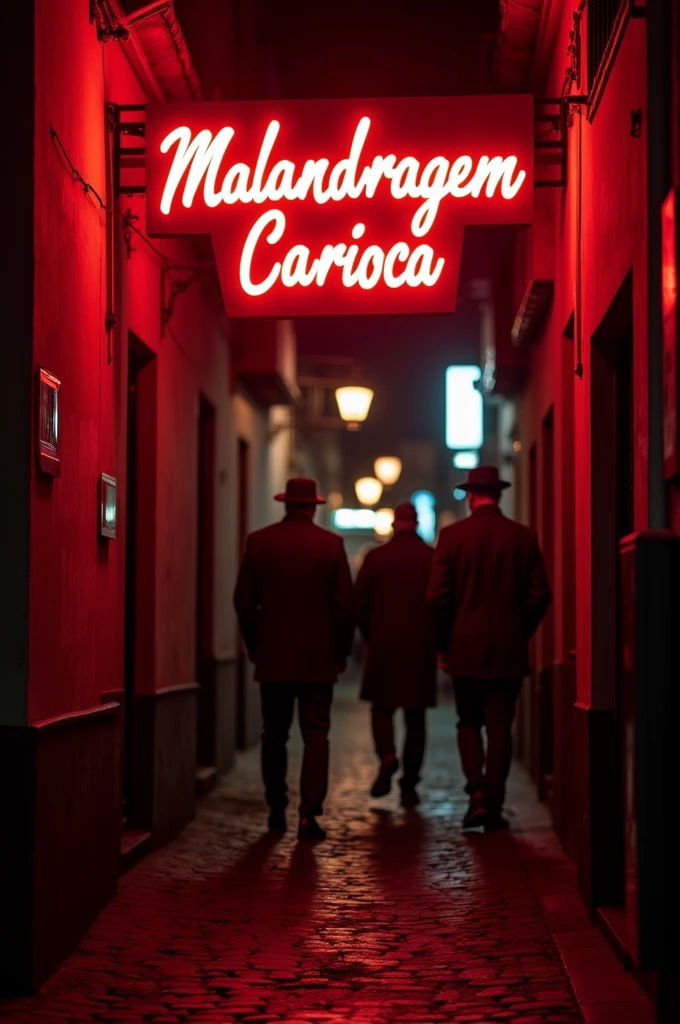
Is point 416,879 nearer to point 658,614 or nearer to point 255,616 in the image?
point 255,616

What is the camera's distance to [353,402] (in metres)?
17.2

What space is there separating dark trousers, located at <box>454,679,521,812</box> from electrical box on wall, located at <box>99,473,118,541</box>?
2.77m

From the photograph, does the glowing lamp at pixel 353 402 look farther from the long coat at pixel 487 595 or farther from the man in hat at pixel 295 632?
the long coat at pixel 487 595

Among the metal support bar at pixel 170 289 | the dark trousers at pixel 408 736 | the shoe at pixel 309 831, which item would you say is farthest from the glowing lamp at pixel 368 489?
the shoe at pixel 309 831

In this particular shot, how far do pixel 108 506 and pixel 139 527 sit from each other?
1.92 meters

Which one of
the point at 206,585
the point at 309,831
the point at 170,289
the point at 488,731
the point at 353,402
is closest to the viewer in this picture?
the point at 309,831

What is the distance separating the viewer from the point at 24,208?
17.8 feet

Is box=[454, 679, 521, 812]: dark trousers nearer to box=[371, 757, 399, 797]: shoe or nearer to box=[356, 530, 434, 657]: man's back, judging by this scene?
box=[371, 757, 399, 797]: shoe

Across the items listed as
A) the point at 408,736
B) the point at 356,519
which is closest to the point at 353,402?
the point at 408,736

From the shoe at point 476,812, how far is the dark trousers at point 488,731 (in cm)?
5

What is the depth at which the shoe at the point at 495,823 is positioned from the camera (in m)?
8.97

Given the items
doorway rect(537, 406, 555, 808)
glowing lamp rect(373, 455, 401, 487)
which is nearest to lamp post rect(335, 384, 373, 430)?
doorway rect(537, 406, 555, 808)

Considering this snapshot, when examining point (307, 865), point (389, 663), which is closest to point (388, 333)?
point (389, 663)

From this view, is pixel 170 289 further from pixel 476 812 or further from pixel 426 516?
pixel 426 516
